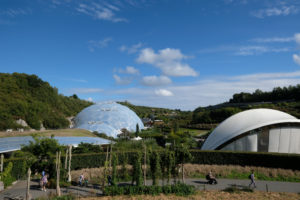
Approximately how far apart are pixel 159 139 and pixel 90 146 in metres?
20.7

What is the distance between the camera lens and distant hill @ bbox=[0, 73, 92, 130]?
176ft

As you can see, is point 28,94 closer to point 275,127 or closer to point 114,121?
point 114,121

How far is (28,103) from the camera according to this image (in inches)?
2431

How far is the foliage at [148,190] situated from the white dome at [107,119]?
3351 centimetres

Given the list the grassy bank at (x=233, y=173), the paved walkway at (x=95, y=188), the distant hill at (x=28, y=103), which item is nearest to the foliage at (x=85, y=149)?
the grassy bank at (x=233, y=173)

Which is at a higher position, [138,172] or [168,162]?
[168,162]

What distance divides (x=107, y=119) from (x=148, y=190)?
41562 millimetres

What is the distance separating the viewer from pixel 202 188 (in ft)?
49.3

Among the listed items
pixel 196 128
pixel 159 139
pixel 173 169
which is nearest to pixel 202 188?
pixel 173 169

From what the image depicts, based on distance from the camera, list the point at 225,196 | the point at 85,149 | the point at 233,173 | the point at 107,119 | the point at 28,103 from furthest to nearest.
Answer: the point at 28,103, the point at 107,119, the point at 85,149, the point at 233,173, the point at 225,196

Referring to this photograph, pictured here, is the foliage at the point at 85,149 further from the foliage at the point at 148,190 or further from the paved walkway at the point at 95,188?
the foliage at the point at 148,190

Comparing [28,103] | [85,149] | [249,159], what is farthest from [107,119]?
[249,159]

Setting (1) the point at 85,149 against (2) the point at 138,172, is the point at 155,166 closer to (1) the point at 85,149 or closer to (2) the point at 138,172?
(2) the point at 138,172

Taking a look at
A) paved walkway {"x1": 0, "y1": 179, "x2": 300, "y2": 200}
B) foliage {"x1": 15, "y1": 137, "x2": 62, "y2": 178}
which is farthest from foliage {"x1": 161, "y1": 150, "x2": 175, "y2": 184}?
foliage {"x1": 15, "y1": 137, "x2": 62, "y2": 178}
